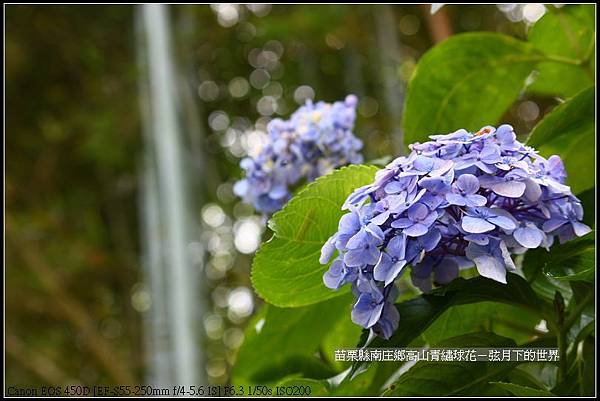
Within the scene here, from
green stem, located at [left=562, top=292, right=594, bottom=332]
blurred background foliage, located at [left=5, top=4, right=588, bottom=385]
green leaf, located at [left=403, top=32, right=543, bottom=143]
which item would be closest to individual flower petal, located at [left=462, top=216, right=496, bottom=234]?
green stem, located at [left=562, top=292, right=594, bottom=332]

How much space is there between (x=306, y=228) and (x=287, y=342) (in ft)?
0.56

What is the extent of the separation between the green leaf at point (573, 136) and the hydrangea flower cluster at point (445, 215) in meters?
0.11

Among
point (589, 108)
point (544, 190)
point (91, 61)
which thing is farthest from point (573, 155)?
point (91, 61)

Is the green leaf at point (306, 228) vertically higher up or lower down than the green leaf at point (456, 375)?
higher up

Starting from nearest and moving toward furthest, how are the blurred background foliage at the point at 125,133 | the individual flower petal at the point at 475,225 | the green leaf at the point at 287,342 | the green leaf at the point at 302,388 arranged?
the individual flower petal at the point at 475,225
the green leaf at the point at 302,388
the green leaf at the point at 287,342
the blurred background foliage at the point at 125,133

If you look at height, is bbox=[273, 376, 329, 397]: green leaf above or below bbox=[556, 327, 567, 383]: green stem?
below

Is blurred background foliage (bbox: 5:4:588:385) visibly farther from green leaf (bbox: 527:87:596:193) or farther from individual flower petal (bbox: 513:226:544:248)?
individual flower petal (bbox: 513:226:544:248)

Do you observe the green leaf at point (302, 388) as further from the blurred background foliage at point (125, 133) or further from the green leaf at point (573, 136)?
the blurred background foliage at point (125, 133)

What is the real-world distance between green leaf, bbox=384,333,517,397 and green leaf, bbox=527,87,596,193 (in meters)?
0.13

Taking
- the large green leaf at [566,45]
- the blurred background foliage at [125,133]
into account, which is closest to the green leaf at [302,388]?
the large green leaf at [566,45]

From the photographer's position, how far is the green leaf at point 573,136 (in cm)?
42

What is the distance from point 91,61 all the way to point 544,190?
2.19 meters

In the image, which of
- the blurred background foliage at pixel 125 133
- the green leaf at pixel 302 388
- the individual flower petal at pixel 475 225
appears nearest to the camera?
the individual flower petal at pixel 475 225

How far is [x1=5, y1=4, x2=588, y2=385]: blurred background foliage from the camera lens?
1.90m
